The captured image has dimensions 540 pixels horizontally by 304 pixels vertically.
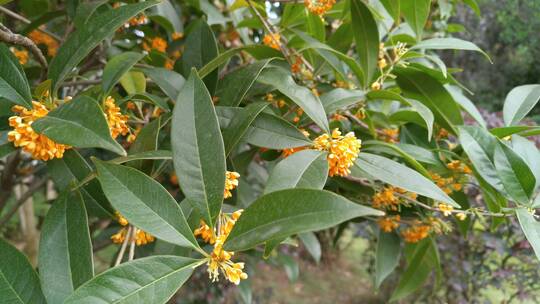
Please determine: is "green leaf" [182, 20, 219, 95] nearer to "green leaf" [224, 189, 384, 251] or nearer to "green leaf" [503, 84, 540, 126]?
"green leaf" [224, 189, 384, 251]

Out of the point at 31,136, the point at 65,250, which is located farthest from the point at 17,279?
the point at 31,136

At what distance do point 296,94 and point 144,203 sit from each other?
0.32m

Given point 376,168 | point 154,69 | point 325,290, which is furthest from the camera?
point 325,290

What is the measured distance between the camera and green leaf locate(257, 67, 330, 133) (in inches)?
27.2

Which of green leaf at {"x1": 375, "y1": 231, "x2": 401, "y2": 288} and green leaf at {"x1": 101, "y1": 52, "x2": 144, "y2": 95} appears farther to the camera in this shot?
green leaf at {"x1": 375, "y1": 231, "x2": 401, "y2": 288}

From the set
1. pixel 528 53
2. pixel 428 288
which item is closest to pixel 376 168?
pixel 528 53

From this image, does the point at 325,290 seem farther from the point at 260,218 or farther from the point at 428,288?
the point at 260,218

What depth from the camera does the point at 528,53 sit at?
7.65ft

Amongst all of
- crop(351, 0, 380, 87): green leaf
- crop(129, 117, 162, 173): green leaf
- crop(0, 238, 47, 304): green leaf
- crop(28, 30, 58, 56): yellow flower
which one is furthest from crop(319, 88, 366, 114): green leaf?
crop(28, 30, 58, 56): yellow flower

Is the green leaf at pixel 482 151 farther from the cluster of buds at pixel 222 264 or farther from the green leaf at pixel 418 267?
the cluster of buds at pixel 222 264

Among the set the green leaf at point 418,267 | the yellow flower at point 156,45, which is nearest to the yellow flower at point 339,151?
the green leaf at point 418,267

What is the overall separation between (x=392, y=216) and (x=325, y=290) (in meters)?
2.61

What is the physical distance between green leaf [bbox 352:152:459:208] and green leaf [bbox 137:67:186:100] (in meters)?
0.35

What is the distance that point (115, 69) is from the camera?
687 millimetres
